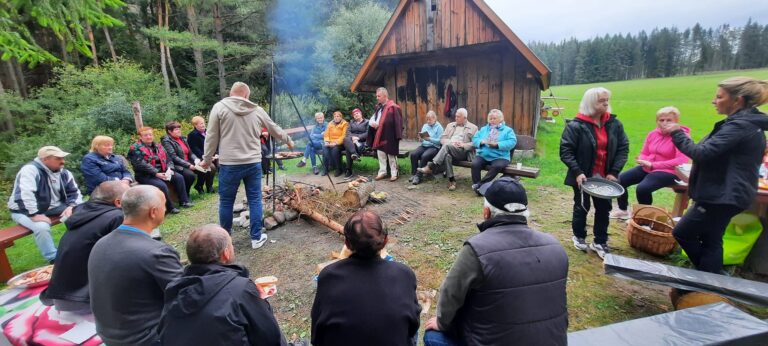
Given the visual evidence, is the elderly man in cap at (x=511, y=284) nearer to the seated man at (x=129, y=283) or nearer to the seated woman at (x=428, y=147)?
the seated man at (x=129, y=283)

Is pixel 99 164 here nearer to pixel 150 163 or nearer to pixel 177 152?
pixel 150 163

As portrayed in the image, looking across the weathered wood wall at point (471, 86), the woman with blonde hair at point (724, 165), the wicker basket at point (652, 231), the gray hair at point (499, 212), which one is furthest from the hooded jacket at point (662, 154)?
the gray hair at point (499, 212)

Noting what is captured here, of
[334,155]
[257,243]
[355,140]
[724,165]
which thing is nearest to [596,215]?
[724,165]

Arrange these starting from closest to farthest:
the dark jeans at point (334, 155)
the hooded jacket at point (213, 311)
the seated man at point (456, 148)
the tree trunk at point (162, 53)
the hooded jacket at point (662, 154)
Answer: the hooded jacket at point (213, 311) → the hooded jacket at point (662, 154) → the seated man at point (456, 148) → the dark jeans at point (334, 155) → the tree trunk at point (162, 53)

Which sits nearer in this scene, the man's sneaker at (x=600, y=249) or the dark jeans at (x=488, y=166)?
the man's sneaker at (x=600, y=249)

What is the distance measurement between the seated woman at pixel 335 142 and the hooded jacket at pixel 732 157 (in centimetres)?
607

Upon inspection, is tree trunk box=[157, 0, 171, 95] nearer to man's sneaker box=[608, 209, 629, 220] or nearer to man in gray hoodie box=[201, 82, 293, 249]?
man in gray hoodie box=[201, 82, 293, 249]

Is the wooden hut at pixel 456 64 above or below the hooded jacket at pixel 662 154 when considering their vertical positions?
above

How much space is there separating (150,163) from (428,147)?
16.2 ft

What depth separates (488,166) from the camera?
603 cm

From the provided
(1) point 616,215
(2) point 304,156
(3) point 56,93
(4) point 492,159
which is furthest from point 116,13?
(1) point 616,215

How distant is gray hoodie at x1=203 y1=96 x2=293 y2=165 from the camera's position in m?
3.96

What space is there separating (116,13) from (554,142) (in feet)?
66.8

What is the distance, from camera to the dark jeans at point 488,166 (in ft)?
19.2
